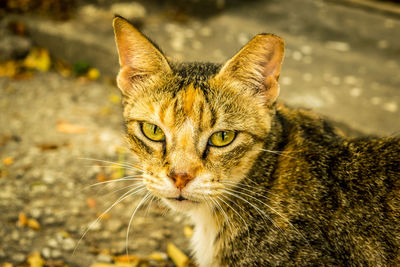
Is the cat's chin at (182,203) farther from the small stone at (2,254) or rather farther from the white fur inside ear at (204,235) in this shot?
the small stone at (2,254)

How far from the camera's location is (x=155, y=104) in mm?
2553

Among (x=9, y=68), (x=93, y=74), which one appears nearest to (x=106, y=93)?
(x=93, y=74)

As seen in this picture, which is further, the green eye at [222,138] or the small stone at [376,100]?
the small stone at [376,100]

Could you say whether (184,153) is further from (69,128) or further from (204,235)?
(69,128)

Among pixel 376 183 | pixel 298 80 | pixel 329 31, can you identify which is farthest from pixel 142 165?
pixel 329 31

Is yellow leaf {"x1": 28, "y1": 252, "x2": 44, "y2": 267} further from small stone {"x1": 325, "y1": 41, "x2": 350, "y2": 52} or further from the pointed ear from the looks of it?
small stone {"x1": 325, "y1": 41, "x2": 350, "y2": 52}

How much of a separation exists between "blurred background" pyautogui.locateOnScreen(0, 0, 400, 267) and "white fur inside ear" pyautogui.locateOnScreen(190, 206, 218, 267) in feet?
1.96

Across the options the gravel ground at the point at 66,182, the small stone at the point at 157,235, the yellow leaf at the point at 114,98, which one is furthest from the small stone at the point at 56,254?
the yellow leaf at the point at 114,98

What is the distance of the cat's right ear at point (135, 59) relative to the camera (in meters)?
2.55

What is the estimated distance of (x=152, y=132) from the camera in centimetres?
257

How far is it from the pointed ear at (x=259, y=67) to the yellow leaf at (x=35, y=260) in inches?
81.6

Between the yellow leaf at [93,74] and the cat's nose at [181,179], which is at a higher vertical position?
the cat's nose at [181,179]

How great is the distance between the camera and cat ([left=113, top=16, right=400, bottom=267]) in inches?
93.3

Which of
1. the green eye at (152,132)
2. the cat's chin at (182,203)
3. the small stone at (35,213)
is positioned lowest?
the small stone at (35,213)
